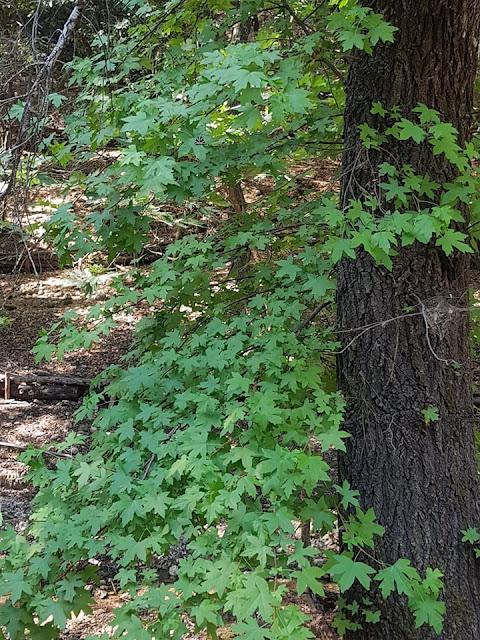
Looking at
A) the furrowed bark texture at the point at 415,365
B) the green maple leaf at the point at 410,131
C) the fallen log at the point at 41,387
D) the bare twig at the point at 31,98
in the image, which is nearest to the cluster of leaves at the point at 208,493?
the furrowed bark texture at the point at 415,365

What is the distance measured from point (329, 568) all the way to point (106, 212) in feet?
6.64

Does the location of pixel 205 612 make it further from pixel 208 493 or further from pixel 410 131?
pixel 410 131

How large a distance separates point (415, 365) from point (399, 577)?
3.47 feet

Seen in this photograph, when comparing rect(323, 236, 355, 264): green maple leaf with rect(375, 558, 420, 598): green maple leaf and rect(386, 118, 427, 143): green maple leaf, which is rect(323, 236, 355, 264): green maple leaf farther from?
rect(375, 558, 420, 598): green maple leaf

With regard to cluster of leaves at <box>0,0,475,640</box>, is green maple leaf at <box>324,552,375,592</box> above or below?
below

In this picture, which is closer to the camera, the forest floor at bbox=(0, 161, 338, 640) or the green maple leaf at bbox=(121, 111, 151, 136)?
the green maple leaf at bbox=(121, 111, 151, 136)

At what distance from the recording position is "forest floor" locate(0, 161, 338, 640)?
3.83 metres

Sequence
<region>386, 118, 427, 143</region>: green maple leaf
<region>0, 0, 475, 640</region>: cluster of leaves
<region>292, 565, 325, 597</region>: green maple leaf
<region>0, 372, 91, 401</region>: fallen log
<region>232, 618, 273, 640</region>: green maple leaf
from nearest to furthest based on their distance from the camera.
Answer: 1. <region>232, 618, 273, 640</region>: green maple leaf
2. <region>292, 565, 325, 597</region>: green maple leaf
3. <region>0, 0, 475, 640</region>: cluster of leaves
4. <region>386, 118, 427, 143</region>: green maple leaf
5. <region>0, 372, 91, 401</region>: fallen log

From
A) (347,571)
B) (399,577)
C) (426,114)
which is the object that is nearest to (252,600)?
(347,571)

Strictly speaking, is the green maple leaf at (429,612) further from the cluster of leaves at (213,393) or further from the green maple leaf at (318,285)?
the green maple leaf at (318,285)

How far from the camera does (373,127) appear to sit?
3.07 m

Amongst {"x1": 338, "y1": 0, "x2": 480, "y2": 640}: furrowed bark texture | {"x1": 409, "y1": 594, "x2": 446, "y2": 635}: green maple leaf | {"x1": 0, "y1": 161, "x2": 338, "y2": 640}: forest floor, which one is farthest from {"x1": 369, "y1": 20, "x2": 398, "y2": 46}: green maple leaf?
{"x1": 409, "y1": 594, "x2": 446, "y2": 635}: green maple leaf

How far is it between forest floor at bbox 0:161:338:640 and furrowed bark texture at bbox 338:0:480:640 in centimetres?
73

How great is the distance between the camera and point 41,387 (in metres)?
6.69
